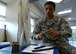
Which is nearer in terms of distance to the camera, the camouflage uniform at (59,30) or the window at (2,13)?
the camouflage uniform at (59,30)

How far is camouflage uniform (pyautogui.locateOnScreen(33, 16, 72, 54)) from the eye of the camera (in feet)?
3.26

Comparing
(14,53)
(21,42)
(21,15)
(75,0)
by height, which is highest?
(75,0)

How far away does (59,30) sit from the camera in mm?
1058

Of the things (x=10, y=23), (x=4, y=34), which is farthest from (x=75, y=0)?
(x=4, y=34)

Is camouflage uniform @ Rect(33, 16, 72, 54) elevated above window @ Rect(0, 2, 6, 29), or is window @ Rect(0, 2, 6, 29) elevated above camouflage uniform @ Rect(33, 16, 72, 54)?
window @ Rect(0, 2, 6, 29)

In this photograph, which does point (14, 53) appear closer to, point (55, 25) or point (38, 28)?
point (38, 28)

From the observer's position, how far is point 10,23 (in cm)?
317

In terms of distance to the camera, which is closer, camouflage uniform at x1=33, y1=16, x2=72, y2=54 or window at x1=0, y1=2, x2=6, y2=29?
camouflage uniform at x1=33, y1=16, x2=72, y2=54

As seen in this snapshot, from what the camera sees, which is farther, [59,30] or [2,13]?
[2,13]

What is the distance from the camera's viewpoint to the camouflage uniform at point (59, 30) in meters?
0.99

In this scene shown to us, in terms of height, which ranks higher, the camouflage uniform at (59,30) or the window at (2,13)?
the window at (2,13)

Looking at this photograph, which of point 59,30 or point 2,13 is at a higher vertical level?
point 2,13

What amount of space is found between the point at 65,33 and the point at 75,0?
10.7ft

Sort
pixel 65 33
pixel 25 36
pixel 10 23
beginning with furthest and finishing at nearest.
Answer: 1. pixel 10 23
2. pixel 25 36
3. pixel 65 33
